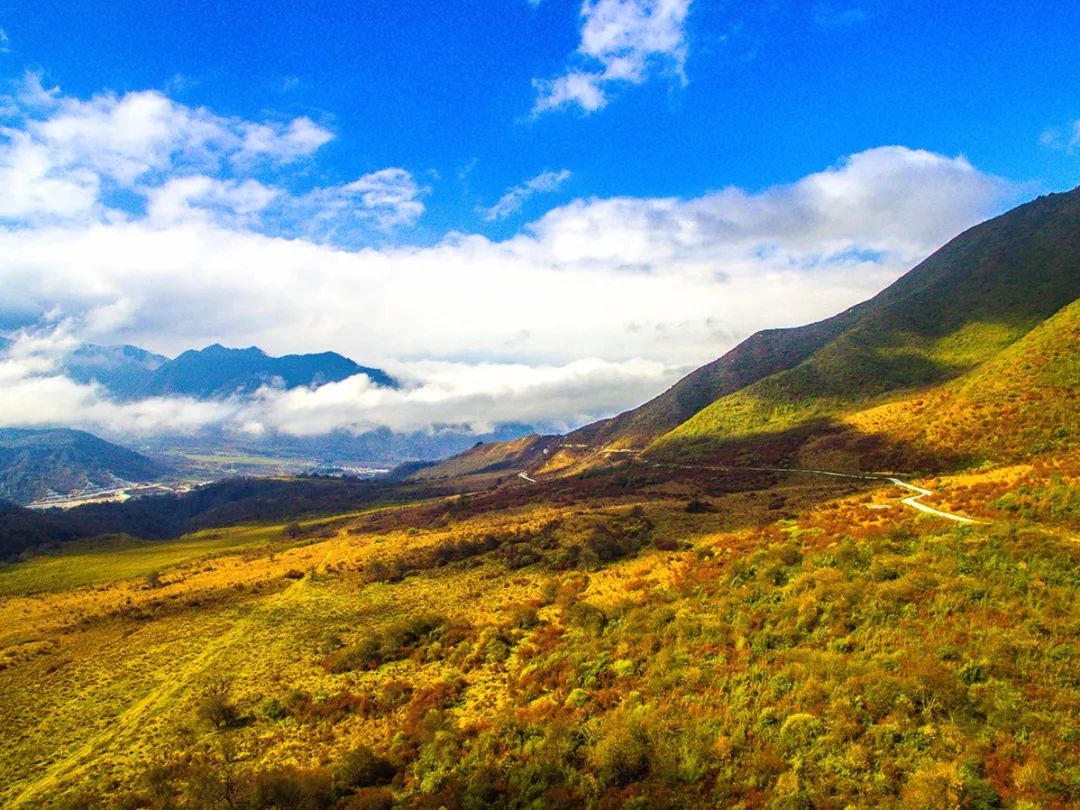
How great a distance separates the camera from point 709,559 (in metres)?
34.9

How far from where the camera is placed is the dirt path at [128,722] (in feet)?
71.0

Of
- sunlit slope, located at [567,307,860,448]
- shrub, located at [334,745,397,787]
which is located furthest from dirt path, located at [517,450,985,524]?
sunlit slope, located at [567,307,860,448]

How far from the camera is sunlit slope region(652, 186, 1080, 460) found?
104188 millimetres

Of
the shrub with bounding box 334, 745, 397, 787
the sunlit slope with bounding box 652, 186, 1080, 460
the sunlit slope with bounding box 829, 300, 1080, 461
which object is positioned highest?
the sunlit slope with bounding box 652, 186, 1080, 460

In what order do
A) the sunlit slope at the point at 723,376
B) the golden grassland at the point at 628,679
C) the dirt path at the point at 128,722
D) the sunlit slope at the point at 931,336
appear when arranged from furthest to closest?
the sunlit slope at the point at 723,376 → the sunlit slope at the point at 931,336 → the dirt path at the point at 128,722 → the golden grassland at the point at 628,679

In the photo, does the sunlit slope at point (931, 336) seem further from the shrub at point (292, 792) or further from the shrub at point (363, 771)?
the shrub at point (292, 792)

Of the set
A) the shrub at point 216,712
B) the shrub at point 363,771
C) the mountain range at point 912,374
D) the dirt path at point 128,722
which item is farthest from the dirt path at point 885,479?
the dirt path at point 128,722

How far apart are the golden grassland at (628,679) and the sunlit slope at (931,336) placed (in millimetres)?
67070

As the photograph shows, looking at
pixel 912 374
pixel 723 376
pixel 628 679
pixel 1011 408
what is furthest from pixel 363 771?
pixel 723 376

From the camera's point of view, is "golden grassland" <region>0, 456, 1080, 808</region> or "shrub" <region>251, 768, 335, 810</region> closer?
"golden grassland" <region>0, 456, 1080, 808</region>

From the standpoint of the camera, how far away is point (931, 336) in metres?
117

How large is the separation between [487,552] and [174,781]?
32743 millimetres

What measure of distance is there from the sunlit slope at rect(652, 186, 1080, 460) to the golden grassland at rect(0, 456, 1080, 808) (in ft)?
220

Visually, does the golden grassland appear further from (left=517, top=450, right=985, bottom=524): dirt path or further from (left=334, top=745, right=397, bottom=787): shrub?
(left=517, top=450, right=985, bottom=524): dirt path
